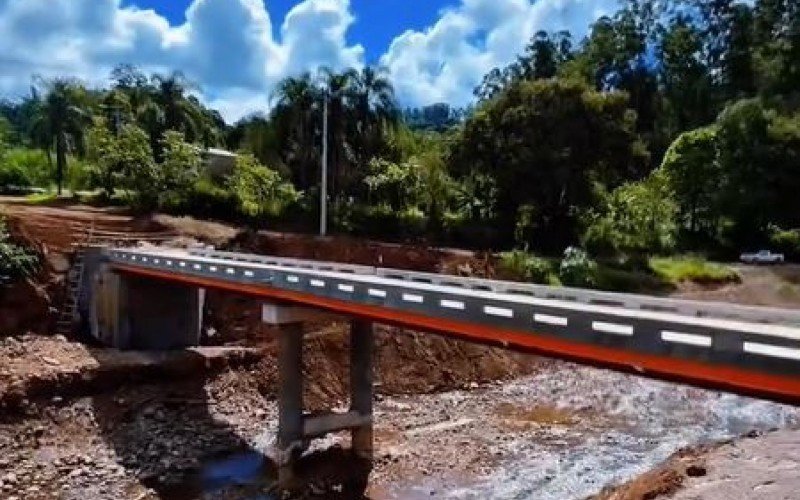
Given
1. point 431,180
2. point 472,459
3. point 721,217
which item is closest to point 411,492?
point 472,459

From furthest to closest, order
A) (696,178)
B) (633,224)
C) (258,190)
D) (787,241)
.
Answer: (696,178), (787,241), (633,224), (258,190)

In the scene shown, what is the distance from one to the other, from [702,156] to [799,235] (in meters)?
7.52

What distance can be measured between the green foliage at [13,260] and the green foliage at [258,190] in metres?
13.1

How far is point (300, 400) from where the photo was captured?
1903cm

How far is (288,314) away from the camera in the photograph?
18719 mm

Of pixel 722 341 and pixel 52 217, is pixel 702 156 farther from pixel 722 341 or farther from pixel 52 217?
pixel 722 341

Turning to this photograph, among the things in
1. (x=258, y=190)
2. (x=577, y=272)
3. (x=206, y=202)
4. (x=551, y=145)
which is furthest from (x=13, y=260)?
(x=551, y=145)

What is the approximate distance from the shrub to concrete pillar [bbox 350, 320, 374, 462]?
17.6m

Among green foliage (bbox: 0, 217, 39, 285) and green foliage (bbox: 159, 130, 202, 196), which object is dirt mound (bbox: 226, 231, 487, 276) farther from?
green foliage (bbox: 0, 217, 39, 285)

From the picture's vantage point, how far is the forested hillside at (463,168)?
1556 inches

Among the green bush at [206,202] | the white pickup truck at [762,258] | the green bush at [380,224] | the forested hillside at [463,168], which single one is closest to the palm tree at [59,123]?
the forested hillside at [463,168]

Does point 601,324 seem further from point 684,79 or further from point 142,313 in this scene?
point 684,79

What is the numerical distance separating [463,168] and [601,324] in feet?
104

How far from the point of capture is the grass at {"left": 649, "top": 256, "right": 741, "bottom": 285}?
39094 mm
